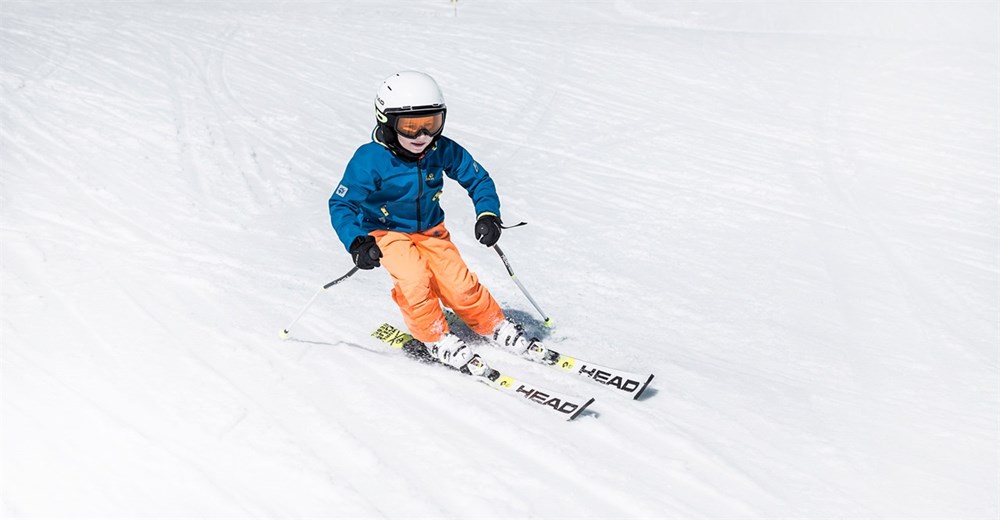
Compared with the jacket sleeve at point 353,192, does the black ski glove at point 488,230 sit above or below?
above

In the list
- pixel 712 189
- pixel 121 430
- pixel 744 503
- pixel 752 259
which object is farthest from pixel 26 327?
pixel 712 189

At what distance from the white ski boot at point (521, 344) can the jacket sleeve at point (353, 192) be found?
3.44 feet

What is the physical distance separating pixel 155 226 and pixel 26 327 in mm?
2081

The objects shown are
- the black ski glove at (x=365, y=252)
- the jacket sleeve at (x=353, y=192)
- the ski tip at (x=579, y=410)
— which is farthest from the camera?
the jacket sleeve at (x=353, y=192)

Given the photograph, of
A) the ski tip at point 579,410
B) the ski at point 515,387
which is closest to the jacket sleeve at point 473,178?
the ski at point 515,387

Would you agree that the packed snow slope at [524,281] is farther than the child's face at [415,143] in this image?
No

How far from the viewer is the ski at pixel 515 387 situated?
438cm

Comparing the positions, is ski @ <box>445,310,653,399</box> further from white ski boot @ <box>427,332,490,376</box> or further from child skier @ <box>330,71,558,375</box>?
white ski boot @ <box>427,332,490,376</box>

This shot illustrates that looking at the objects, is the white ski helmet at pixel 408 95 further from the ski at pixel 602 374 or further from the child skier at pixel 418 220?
the ski at pixel 602 374

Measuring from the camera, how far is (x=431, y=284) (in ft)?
16.3

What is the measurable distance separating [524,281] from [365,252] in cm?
231

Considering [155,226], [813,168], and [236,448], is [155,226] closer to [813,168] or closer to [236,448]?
[236,448]

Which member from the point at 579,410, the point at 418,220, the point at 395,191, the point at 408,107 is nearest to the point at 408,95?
the point at 408,107

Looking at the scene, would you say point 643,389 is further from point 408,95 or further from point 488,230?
point 408,95
